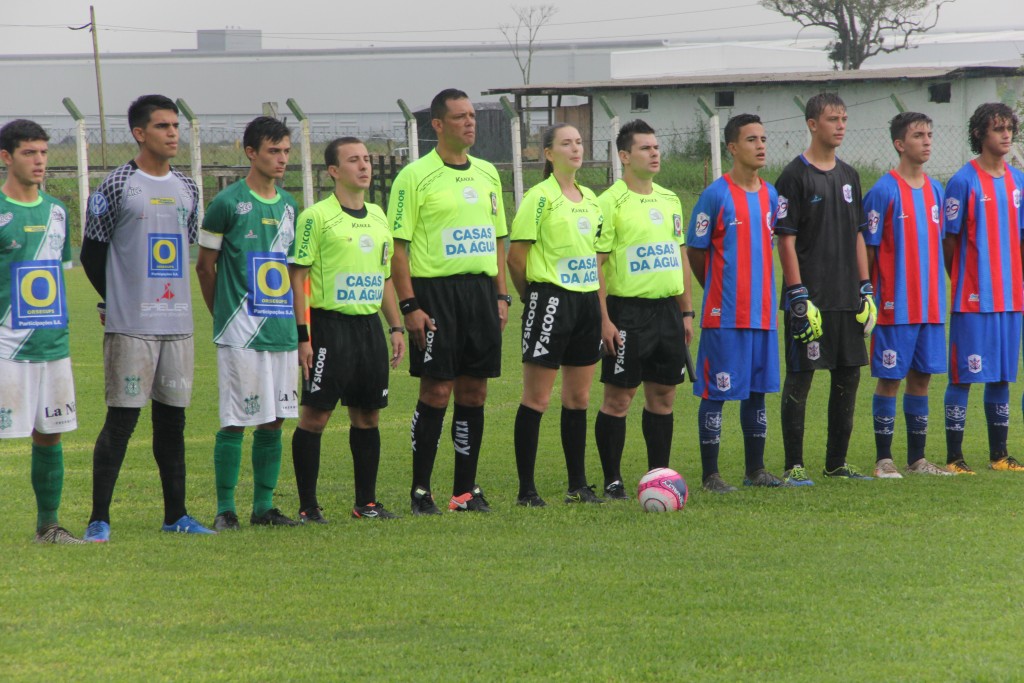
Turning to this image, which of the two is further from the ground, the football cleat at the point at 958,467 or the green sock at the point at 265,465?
the green sock at the point at 265,465

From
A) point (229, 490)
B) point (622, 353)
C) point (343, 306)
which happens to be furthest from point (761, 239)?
point (229, 490)

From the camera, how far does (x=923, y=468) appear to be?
8.41 meters

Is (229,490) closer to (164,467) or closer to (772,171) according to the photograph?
(164,467)

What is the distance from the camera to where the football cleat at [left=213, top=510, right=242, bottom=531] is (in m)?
6.82

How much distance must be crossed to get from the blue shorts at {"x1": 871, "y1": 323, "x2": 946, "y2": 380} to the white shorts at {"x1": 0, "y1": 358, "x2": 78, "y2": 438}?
5083 millimetres

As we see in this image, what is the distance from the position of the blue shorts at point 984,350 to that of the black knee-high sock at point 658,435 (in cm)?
222

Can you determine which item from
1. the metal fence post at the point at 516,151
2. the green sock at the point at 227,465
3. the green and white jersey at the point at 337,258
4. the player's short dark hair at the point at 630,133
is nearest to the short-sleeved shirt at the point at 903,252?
the player's short dark hair at the point at 630,133

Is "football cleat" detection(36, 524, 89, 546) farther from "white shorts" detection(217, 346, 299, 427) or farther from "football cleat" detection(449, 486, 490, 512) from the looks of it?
"football cleat" detection(449, 486, 490, 512)

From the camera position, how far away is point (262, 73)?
66.9 m

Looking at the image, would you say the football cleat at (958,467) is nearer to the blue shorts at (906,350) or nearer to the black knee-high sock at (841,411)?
the blue shorts at (906,350)

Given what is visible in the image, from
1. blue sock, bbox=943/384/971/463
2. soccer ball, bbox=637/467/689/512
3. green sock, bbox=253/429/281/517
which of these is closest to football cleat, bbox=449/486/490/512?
soccer ball, bbox=637/467/689/512

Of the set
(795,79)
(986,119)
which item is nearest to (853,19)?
(795,79)

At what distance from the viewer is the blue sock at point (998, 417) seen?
860 centimetres

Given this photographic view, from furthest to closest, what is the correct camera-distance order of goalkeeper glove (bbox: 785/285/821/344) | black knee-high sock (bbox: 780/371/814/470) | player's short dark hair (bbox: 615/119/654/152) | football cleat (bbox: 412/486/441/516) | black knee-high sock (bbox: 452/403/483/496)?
black knee-high sock (bbox: 780/371/814/470) → goalkeeper glove (bbox: 785/285/821/344) → player's short dark hair (bbox: 615/119/654/152) → black knee-high sock (bbox: 452/403/483/496) → football cleat (bbox: 412/486/441/516)
